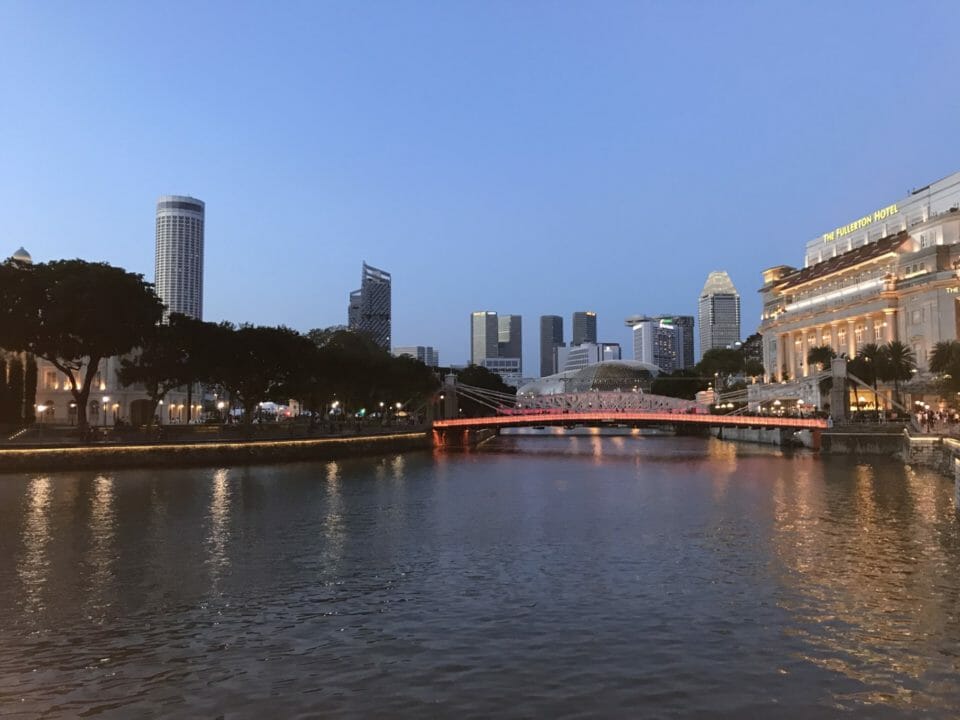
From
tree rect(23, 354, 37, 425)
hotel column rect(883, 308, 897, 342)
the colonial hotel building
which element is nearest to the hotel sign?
the colonial hotel building

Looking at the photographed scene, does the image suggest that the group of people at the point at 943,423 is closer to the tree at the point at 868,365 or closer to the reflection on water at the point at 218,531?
the tree at the point at 868,365

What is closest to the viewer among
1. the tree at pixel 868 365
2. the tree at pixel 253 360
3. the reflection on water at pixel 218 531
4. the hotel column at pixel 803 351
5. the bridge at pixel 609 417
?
the reflection on water at pixel 218 531

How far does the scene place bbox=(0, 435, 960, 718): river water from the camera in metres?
14.9

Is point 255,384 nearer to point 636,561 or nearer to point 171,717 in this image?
point 636,561

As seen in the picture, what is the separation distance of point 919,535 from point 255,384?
65011 millimetres

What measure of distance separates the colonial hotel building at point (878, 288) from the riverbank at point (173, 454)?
3280 inches

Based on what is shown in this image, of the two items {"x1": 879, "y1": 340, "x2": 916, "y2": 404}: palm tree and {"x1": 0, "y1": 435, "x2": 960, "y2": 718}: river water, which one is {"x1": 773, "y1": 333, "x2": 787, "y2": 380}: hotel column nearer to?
{"x1": 879, "y1": 340, "x2": 916, "y2": 404}: palm tree

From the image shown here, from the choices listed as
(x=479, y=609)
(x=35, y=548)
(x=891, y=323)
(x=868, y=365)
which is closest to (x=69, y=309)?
(x=35, y=548)

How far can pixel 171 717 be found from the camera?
13828 mm

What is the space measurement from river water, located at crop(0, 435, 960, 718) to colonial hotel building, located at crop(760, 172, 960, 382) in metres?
83.0

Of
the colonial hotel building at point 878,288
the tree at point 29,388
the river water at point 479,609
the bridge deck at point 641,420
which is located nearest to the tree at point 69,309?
the tree at point 29,388

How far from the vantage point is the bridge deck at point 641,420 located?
95875 mm

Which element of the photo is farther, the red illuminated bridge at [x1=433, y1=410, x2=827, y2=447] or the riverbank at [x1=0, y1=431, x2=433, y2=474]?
the red illuminated bridge at [x1=433, y1=410, x2=827, y2=447]

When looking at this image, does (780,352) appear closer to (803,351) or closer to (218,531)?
(803,351)
